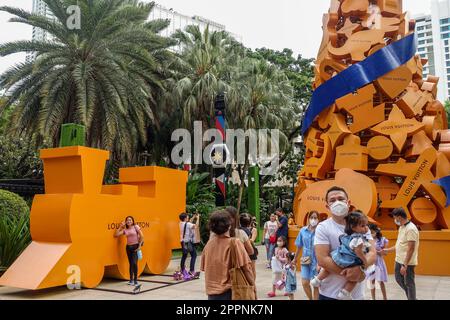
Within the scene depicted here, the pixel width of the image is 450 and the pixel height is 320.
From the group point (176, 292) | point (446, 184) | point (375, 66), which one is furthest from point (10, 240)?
point (446, 184)

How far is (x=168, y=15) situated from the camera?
28.6 m

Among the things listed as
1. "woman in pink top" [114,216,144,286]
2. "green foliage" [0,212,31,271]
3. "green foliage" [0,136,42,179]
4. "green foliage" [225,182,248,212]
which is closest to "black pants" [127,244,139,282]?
"woman in pink top" [114,216,144,286]

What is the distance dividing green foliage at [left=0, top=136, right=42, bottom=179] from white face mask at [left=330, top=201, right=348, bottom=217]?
59.9ft

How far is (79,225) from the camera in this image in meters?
8.02

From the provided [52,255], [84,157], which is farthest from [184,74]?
[52,255]

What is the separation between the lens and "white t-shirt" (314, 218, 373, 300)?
3.36m

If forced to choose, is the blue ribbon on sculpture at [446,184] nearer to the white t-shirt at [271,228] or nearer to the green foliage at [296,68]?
the white t-shirt at [271,228]

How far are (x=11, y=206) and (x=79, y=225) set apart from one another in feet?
10.6

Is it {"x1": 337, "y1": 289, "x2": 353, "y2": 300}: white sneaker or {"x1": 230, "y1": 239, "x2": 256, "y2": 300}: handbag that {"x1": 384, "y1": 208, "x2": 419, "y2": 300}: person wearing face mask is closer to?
{"x1": 337, "y1": 289, "x2": 353, "y2": 300}: white sneaker

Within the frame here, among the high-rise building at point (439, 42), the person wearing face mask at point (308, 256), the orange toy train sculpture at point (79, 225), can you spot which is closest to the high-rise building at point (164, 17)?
the orange toy train sculpture at point (79, 225)

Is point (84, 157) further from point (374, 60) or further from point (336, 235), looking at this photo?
point (374, 60)

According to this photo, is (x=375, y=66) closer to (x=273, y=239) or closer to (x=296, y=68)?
(x=273, y=239)

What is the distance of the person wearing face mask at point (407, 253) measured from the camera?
17.8 feet

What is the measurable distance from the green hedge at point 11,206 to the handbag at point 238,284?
795 centimetres
